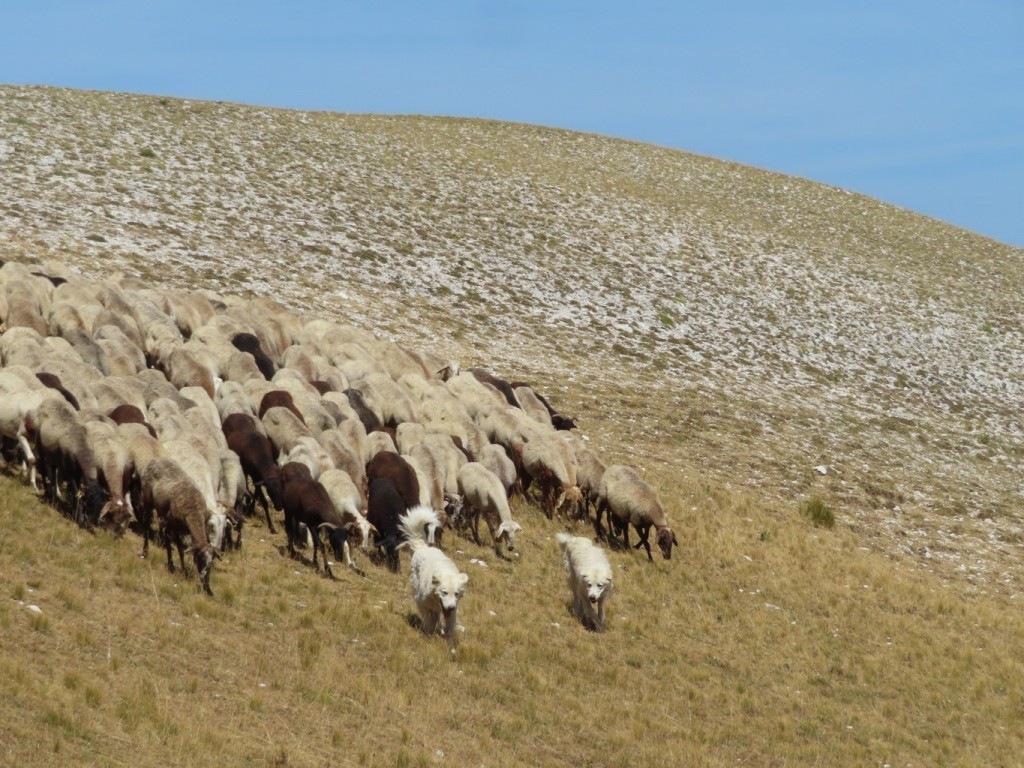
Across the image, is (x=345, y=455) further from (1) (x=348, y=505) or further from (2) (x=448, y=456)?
(2) (x=448, y=456)

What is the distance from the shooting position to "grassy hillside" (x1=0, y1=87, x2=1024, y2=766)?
42.2ft

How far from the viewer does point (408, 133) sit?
61.0m

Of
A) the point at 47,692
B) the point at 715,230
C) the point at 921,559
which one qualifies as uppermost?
the point at 715,230

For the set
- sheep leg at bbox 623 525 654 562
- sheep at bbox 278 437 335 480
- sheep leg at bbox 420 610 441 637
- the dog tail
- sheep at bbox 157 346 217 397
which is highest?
sheep at bbox 157 346 217 397

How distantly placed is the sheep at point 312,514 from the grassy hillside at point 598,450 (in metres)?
0.54

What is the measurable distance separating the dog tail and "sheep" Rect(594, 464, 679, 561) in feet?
16.6

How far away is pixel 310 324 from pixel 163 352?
20.0 ft

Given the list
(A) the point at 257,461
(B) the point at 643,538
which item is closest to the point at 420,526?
(A) the point at 257,461

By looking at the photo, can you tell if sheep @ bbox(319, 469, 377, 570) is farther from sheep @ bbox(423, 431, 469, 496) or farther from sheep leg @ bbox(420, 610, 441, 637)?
sheep @ bbox(423, 431, 469, 496)

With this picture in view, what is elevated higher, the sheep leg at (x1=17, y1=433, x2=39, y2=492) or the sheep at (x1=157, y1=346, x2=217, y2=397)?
the sheep at (x1=157, y1=346, x2=217, y2=397)

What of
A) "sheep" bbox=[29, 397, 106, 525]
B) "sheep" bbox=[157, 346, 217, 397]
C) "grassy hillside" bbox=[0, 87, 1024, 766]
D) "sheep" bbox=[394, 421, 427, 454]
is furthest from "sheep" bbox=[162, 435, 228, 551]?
"sheep" bbox=[394, 421, 427, 454]

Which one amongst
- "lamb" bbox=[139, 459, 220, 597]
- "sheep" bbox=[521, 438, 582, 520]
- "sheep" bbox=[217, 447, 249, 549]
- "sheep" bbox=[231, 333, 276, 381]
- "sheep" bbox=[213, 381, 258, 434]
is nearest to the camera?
"lamb" bbox=[139, 459, 220, 597]

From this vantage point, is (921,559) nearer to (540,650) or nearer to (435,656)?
(540,650)

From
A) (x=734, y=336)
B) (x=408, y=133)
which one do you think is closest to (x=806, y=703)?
(x=734, y=336)
